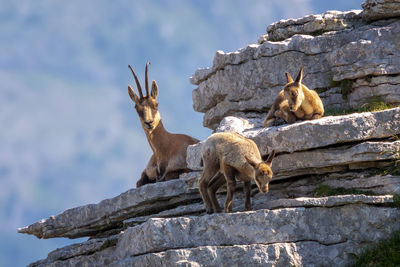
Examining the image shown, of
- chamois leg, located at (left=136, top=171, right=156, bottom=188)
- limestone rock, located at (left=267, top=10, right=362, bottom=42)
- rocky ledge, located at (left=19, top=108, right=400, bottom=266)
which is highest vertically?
limestone rock, located at (left=267, top=10, right=362, bottom=42)

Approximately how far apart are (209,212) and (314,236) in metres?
2.07

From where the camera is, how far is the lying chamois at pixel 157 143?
50.2 feet

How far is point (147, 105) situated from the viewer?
1526 centimetres

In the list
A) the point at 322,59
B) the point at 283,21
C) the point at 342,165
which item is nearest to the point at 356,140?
the point at 342,165

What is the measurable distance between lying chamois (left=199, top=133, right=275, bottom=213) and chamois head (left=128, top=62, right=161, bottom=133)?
4.19 metres

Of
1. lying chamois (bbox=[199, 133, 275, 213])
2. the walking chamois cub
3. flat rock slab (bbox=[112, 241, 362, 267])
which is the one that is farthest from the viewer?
the walking chamois cub

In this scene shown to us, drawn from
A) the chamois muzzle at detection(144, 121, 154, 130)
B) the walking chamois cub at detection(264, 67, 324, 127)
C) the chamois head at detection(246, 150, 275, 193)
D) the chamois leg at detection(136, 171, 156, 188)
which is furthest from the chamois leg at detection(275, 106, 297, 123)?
the chamois leg at detection(136, 171, 156, 188)

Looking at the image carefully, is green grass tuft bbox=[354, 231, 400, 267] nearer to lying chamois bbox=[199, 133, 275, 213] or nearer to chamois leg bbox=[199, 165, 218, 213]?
lying chamois bbox=[199, 133, 275, 213]

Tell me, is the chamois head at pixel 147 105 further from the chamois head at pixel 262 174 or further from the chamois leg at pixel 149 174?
the chamois head at pixel 262 174

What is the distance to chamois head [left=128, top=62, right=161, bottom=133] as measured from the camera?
1523 centimetres

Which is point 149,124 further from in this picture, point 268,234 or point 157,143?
point 268,234

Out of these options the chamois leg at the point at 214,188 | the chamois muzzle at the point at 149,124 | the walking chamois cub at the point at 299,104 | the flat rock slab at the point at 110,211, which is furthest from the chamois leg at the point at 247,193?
the chamois muzzle at the point at 149,124

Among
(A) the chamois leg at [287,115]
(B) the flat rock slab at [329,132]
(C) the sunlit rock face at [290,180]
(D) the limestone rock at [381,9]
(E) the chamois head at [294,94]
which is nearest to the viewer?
(C) the sunlit rock face at [290,180]

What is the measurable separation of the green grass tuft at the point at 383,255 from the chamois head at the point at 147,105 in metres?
6.96
